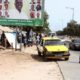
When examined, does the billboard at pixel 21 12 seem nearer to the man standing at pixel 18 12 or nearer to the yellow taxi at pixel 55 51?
the man standing at pixel 18 12

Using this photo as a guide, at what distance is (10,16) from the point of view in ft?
103

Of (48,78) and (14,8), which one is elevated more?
(14,8)

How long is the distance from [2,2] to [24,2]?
1859 mm

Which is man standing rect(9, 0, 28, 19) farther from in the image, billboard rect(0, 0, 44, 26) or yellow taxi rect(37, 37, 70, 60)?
yellow taxi rect(37, 37, 70, 60)

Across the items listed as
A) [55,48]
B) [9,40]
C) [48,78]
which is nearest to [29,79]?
[48,78]

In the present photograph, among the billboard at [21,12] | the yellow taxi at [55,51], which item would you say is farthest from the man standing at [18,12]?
the yellow taxi at [55,51]

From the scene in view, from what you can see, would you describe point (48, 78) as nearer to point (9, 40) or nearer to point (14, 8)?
point (14, 8)

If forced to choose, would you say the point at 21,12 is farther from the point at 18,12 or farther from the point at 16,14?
the point at 16,14

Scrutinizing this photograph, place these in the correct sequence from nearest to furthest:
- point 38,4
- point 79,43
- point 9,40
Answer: point 38,4, point 9,40, point 79,43

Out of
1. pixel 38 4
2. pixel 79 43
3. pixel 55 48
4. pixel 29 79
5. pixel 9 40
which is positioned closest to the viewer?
pixel 29 79

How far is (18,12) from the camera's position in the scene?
31203mm

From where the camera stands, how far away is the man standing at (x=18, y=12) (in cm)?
3102

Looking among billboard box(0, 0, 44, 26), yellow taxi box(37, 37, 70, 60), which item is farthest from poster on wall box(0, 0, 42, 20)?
yellow taxi box(37, 37, 70, 60)

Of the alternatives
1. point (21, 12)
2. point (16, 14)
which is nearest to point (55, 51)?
point (21, 12)
